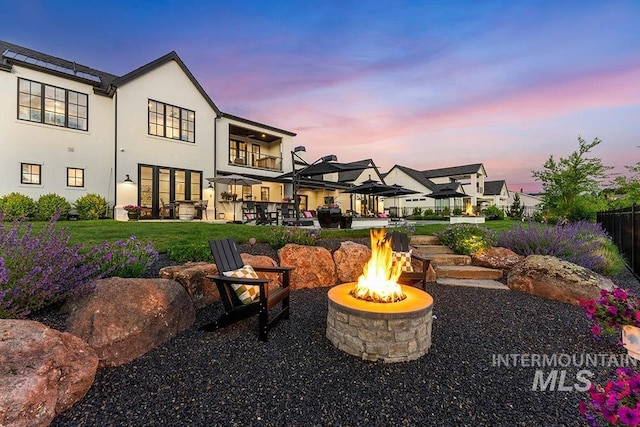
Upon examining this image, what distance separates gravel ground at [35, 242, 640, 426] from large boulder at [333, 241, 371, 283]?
1.98m

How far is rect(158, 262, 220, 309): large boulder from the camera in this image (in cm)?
385

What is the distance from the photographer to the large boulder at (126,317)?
101 inches

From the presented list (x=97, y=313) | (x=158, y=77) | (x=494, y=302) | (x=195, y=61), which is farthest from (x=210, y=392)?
(x=195, y=61)

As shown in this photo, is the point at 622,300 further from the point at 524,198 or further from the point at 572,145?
the point at 524,198

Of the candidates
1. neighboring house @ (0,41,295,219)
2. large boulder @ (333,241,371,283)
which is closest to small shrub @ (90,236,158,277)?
large boulder @ (333,241,371,283)

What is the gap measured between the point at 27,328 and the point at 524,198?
6374cm

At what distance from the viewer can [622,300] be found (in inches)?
108

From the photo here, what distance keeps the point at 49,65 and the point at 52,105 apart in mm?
2266

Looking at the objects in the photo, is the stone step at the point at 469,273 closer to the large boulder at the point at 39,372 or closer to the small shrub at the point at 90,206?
the large boulder at the point at 39,372

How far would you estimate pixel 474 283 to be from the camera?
17.5 ft

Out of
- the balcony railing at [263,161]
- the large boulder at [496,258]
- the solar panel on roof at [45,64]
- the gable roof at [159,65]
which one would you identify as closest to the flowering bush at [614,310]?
the large boulder at [496,258]

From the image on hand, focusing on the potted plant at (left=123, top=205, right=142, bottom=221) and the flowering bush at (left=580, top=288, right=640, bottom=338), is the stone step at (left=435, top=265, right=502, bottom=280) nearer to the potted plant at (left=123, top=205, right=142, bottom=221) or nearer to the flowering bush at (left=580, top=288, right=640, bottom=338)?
the flowering bush at (left=580, top=288, right=640, bottom=338)

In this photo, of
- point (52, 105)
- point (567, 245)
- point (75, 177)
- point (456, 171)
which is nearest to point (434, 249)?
point (567, 245)

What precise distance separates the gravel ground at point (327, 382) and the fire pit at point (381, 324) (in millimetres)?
113
